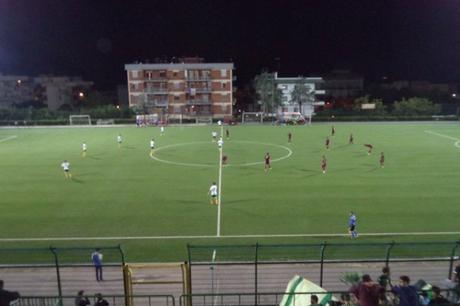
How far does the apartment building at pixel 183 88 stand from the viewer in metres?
87.8

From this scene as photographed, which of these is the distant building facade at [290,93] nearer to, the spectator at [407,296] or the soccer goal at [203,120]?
the soccer goal at [203,120]

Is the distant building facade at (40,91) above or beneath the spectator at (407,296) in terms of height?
above

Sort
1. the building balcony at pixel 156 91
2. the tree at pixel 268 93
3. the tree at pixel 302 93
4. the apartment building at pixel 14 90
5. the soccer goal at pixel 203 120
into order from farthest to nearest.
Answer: the apartment building at pixel 14 90, the tree at pixel 302 93, the tree at pixel 268 93, the building balcony at pixel 156 91, the soccer goal at pixel 203 120

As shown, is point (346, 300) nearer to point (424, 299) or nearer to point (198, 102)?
point (424, 299)

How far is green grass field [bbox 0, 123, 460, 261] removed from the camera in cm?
1986

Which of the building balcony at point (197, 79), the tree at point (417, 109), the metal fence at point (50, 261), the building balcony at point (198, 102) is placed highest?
the building balcony at point (197, 79)

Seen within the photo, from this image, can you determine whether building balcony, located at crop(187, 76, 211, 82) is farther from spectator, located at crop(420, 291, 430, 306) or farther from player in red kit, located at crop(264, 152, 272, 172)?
spectator, located at crop(420, 291, 430, 306)

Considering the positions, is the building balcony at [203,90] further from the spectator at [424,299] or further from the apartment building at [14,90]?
the spectator at [424,299]

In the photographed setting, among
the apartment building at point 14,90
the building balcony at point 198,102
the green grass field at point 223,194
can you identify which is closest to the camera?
the green grass field at point 223,194

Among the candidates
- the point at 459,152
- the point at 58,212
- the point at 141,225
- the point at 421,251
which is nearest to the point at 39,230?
the point at 58,212

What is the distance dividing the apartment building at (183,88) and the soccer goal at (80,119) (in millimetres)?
10012

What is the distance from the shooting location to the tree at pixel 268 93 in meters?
90.4

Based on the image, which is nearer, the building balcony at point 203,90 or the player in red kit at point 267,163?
the player in red kit at point 267,163

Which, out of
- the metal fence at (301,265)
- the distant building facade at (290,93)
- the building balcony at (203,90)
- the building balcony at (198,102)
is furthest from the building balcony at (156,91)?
the metal fence at (301,265)
